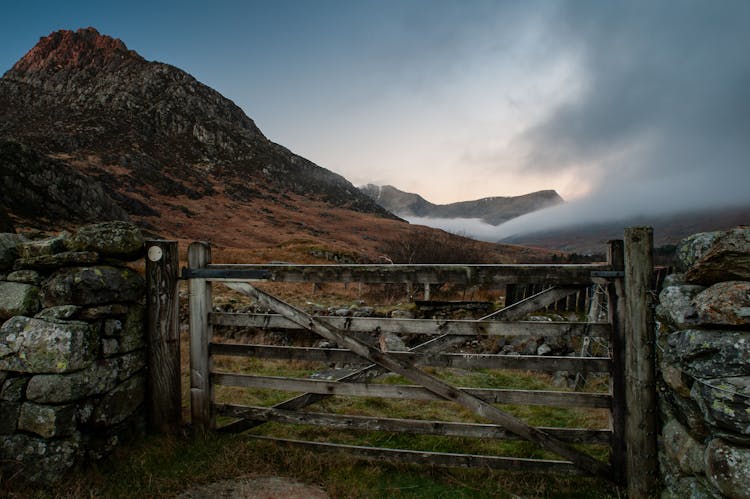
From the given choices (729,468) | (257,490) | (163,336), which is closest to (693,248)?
(729,468)

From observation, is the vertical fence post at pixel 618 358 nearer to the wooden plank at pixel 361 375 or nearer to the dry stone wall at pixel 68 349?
the wooden plank at pixel 361 375

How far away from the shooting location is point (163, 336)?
4359mm

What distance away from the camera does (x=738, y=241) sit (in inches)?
103

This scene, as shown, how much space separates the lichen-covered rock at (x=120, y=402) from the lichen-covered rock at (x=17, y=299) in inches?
44.0

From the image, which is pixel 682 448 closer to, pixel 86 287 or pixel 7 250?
pixel 86 287

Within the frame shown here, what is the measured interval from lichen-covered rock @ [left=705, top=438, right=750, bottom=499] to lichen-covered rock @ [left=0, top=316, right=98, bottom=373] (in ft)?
16.7

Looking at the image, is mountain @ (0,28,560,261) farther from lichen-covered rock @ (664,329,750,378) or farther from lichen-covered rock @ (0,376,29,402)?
lichen-covered rock @ (664,329,750,378)

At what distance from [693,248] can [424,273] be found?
224 cm

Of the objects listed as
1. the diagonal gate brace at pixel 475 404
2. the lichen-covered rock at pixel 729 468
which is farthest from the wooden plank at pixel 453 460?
the lichen-covered rock at pixel 729 468

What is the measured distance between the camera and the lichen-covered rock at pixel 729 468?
2260 mm

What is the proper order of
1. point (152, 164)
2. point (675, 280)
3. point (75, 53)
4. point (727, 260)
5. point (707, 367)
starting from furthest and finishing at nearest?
point (75, 53) < point (152, 164) < point (675, 280) < point (727, 260) < point (707, 367)

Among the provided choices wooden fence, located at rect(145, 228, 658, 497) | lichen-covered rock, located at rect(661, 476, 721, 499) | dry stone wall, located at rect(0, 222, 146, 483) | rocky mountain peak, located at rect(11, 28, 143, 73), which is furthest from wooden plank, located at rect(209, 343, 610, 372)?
rocky mountain peak, located at rect(11, 28, 143, 73)

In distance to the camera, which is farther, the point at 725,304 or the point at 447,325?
the point at 447,325

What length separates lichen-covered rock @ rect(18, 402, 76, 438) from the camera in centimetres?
343
